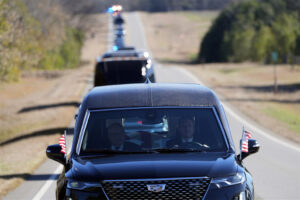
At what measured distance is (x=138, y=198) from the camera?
224 inches

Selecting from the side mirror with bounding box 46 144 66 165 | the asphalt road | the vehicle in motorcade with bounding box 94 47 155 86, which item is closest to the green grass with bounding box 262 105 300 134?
the asphalt road

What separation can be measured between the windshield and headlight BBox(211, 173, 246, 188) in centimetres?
64

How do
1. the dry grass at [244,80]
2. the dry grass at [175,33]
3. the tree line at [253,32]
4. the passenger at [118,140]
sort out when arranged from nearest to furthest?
the passenger at [118,140] → the dry grass at [244,80] → the tree line at [253,32] → the dry grass at [175,33]

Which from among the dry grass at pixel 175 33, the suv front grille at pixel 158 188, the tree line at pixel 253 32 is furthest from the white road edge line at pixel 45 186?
the dry grass at pixel 175 33

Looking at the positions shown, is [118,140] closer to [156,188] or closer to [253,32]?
[156,188]

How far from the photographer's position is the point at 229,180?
5.87m

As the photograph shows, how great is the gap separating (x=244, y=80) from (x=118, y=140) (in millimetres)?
45211

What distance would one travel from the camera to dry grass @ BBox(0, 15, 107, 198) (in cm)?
1473

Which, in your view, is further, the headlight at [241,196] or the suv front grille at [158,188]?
the headlight at [241,196]

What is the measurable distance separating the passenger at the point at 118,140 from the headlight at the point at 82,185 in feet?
2.79

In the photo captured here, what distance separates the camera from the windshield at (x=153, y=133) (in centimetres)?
668

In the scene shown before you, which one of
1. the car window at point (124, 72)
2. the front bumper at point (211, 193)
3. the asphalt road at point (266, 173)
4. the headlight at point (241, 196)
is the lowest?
the asphalt road at point (266, 173)

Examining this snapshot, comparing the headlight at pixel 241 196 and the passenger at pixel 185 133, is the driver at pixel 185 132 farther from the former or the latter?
the headlight at pixel 241 196

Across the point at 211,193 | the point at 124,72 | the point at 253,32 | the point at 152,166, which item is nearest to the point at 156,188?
the point at 152,166
